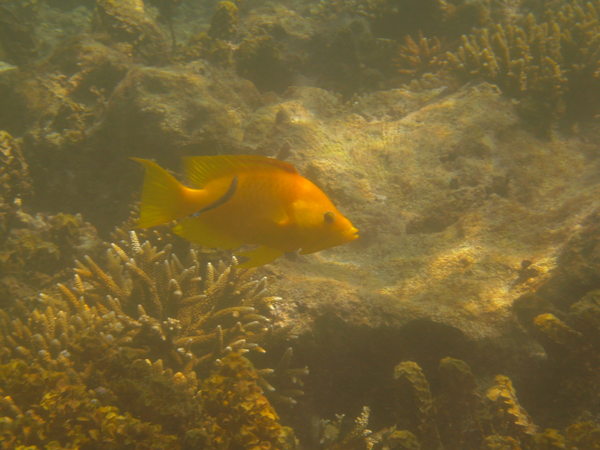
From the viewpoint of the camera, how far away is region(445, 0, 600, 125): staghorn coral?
18.8 feet

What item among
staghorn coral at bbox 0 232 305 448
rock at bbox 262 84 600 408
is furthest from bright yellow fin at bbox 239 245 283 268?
rock at bbox 262 84 600 408

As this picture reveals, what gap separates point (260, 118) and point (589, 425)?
4607 millimetres

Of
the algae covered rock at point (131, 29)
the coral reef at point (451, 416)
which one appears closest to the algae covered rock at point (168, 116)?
the coral reef at point (451, 416)

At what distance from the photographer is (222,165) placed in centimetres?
220

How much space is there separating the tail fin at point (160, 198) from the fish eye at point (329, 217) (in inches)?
29.3

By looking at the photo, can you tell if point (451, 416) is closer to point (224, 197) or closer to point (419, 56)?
point (224, 197)

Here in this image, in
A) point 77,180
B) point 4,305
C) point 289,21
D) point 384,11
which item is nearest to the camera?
point 4,305

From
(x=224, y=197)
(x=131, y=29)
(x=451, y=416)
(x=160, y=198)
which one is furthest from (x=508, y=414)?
(x=131, y=29)

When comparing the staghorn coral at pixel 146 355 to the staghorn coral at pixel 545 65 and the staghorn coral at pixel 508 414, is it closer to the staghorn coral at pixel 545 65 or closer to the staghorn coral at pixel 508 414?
the staghorn coral at pixel 508 414

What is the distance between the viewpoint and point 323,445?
3.11 m

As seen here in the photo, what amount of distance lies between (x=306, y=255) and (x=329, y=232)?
2071mm

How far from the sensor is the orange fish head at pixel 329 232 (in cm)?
219

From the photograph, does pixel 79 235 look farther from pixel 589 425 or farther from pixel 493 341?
pixel 589 425

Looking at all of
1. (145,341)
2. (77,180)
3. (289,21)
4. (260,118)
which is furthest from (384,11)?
(145,341)
